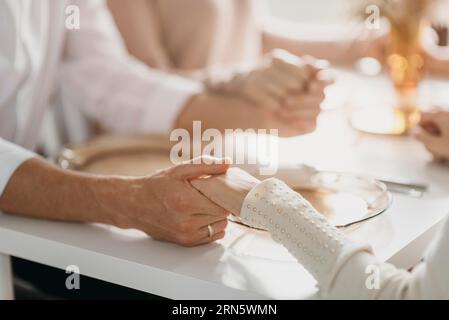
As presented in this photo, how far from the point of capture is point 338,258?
74cm

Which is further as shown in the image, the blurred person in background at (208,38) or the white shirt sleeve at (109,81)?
the blurred person in background at (208,38)

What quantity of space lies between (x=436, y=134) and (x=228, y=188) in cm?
54

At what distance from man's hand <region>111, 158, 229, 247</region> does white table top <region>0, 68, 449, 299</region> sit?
2cm

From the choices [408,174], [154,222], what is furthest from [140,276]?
[408,174]

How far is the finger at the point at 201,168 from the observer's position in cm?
87

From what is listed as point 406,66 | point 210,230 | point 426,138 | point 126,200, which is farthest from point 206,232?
point 406,66

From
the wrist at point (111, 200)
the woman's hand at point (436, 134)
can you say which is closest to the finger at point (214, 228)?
the wrist at point (111, 200)

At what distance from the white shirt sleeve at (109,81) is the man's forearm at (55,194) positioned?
538 mm

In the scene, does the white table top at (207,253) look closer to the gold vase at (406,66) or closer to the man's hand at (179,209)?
the man's hand at (179,209)

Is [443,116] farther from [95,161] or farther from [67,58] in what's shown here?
[67,58]

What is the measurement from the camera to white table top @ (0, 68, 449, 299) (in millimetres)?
790

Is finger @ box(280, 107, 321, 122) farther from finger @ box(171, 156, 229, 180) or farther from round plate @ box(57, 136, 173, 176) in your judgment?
finger @ box(171, 156, 229, 180)

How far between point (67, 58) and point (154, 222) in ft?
2.68

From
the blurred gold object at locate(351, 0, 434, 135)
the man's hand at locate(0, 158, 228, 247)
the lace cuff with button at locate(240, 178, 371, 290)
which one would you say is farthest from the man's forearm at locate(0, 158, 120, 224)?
the blurred gold object at locate(351, 0, 434, 135)
